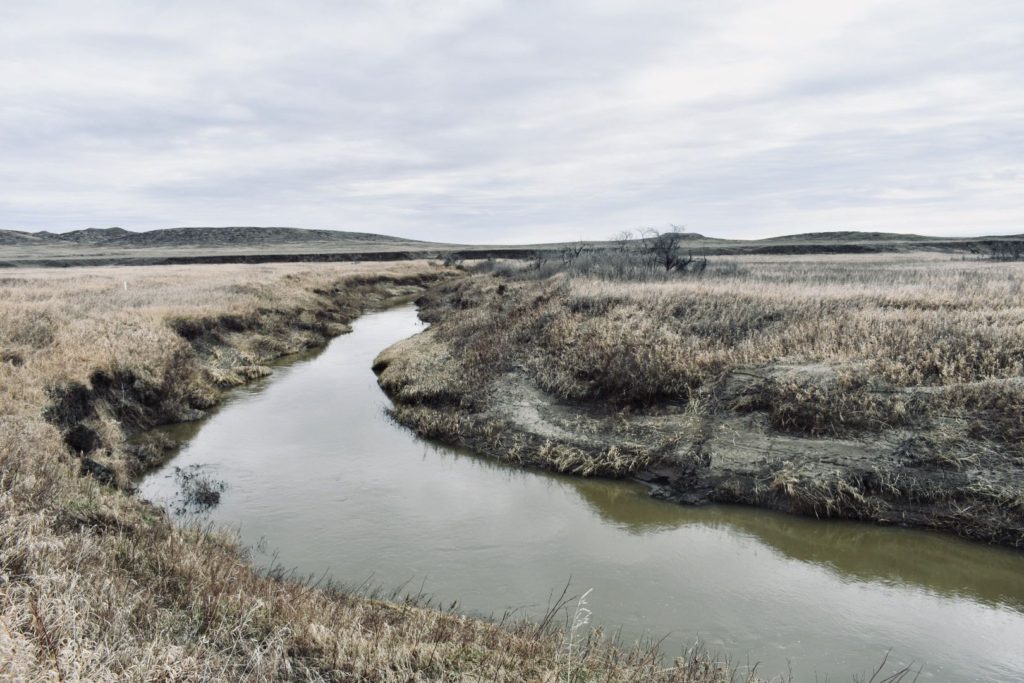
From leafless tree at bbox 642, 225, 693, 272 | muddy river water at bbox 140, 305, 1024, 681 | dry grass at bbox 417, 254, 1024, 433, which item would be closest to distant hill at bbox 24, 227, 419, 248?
leafless tree at bbox 642, 225, 693, 272

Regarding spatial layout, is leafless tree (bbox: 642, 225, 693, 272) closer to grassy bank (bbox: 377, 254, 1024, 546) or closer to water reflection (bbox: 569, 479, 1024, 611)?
grassy bank (bbox: 377, 254, 1024, 546)

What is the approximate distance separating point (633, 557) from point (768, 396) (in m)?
6.17

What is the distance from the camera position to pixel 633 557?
9461 millimetres

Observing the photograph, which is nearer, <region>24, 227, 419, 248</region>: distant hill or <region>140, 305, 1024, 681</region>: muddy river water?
<region>140, 305, 1024, 681</region>: muddy river water

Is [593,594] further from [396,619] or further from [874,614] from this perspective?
[874,614]

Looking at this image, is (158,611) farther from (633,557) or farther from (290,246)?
(290,246)

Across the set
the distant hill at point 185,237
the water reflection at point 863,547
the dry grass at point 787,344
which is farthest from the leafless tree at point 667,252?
the distant hill at point 185,237

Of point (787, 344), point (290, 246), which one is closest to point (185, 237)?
point (290, 246)

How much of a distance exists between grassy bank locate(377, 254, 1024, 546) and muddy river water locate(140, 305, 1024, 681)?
725 millimetres

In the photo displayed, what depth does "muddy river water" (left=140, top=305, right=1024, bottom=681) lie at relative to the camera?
7.43m

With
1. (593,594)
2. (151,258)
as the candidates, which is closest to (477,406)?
(593,594)

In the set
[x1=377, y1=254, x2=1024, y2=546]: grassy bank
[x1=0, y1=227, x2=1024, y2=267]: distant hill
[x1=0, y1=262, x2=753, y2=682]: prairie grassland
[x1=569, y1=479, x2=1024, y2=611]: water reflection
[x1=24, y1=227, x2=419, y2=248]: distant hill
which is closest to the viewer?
[x1=0, y1=262, x2=753, y2=682]: prairie grassland

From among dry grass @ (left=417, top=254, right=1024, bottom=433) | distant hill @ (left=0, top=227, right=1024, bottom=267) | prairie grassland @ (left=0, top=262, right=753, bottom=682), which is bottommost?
prairie grassland @ (left=0, top=262, right=753, bottom=682)

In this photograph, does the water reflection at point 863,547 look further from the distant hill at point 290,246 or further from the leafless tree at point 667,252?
→ the distant hill at point 290,246
